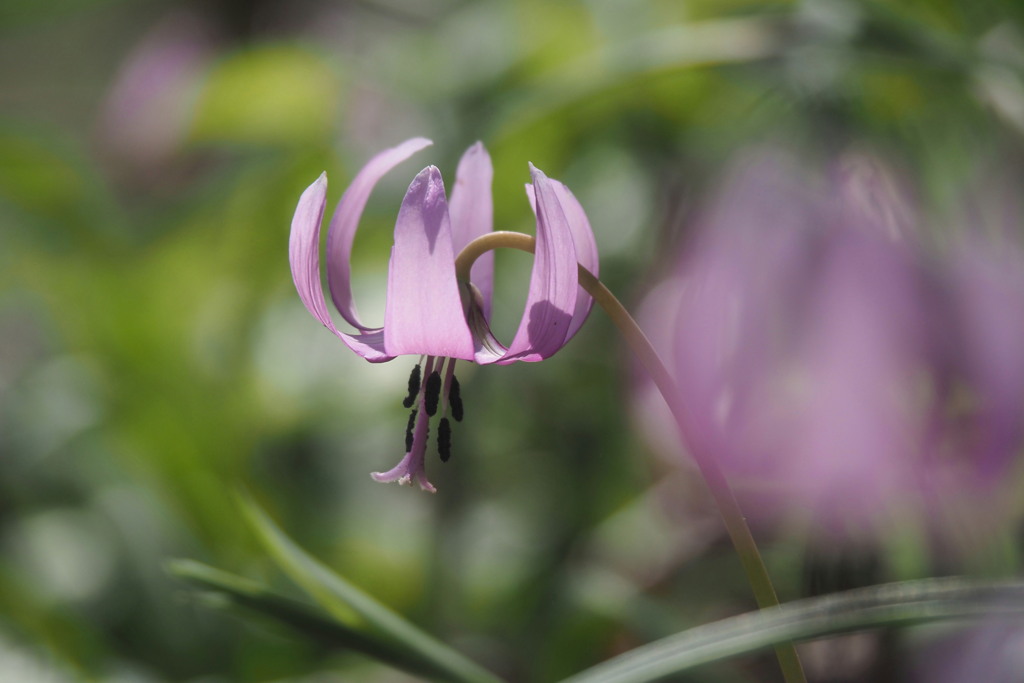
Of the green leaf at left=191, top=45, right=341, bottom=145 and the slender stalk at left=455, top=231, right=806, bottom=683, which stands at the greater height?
the green leaf at left=191, top=45, right=341, bottom=145

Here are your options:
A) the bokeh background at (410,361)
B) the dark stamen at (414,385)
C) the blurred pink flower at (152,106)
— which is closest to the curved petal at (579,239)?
the dark stamen at (414,385)

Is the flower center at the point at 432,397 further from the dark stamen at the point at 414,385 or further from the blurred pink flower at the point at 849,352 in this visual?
the blurred pink flower at the point at 849,352

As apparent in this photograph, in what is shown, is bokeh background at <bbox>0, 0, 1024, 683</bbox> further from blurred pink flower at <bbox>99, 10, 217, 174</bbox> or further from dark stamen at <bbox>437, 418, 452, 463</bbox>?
dark stamen at <bbox>437, 418, 452, 463</bbox>

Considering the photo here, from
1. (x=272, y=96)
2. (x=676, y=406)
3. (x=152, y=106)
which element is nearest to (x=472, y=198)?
(x=676, y=406)

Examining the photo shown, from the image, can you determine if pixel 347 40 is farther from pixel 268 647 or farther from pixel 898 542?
pixel 898 542

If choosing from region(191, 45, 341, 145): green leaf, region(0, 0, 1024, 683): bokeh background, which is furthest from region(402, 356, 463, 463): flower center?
region(191, 45, 341, 145): green leaf

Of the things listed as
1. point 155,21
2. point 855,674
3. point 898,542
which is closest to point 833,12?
point 898,542

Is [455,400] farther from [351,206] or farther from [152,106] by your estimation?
[152,106]
